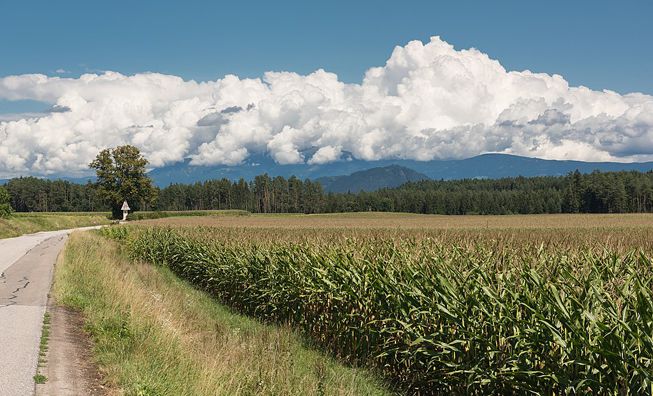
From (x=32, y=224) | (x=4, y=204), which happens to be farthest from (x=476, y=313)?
(x=32, y=224)

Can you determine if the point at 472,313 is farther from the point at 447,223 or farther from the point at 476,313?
the point at 447,223

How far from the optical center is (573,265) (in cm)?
946

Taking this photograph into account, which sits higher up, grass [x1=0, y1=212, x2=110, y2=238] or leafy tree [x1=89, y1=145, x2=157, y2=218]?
leafy tree [x1=89, y1=145, x2=157, y2=218]

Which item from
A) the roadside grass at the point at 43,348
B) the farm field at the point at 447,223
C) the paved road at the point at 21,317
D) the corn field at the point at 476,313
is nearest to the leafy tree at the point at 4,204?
the farm field at the point at 447,223

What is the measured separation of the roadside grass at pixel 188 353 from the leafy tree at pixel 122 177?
285 feet

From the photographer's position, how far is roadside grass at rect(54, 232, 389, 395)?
8.02m

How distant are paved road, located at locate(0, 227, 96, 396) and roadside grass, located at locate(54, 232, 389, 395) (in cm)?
77

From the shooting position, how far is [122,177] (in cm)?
10194

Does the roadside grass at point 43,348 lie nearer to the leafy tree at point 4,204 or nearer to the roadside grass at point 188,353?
the roadside grass at point 188,353

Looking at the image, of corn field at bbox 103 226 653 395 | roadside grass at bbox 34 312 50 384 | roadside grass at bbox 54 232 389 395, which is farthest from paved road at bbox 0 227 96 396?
corn field at bbox 103 226 653 395

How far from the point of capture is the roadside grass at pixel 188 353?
8.02 m

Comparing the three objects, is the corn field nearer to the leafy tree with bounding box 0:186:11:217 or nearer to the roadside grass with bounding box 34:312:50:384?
the roadside grass with bounding box 34:312:50:384

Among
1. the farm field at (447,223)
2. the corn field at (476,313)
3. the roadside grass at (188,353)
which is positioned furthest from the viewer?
the farm field at (447,223)

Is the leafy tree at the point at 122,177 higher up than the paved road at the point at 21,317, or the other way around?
the leafy tree at the point at 122,177
